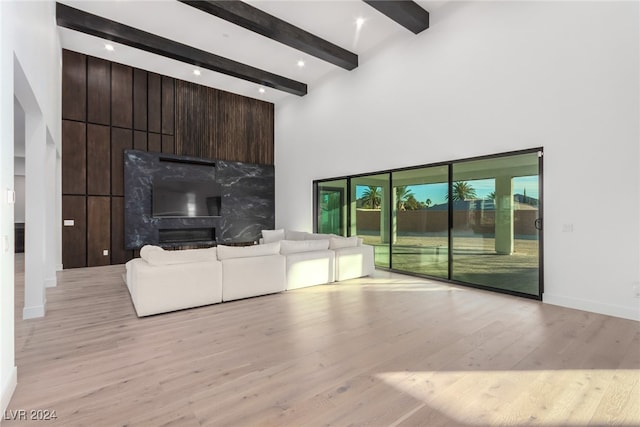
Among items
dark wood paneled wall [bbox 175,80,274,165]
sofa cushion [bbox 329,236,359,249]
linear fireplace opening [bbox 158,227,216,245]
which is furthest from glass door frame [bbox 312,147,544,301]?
linear fireplace opening [bbox 158,227,216,245]

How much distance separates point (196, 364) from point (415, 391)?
174 centimetres

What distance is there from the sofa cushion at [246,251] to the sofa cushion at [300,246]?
17 centimetres

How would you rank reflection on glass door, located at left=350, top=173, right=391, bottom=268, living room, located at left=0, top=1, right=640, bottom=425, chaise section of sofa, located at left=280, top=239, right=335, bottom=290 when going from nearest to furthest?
1. living room, located at left=0, top=1, right=640, bottom=425
2. chaise section of sofa, located at left=280, top=239, right=335, bottom=290
3. reflection on glass door, located at left=350, top=173, right=391, bottom=268

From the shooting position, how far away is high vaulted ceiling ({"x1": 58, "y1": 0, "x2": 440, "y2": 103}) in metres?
5.35

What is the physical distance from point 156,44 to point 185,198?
3.76 meters

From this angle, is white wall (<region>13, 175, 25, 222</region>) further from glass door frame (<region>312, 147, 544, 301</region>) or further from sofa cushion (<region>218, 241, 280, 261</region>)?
sofa cushion (<region>218, 241, 280, 261</region>)

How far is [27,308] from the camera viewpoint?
3592 mm

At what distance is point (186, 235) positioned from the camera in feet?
27.8

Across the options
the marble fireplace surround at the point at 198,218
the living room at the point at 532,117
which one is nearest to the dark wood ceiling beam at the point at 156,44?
the living room at the point at 532,117

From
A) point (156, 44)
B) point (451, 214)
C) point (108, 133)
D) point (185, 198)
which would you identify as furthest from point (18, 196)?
point (451, 214)

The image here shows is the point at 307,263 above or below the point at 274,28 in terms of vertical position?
below

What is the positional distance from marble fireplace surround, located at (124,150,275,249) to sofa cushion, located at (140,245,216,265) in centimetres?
441

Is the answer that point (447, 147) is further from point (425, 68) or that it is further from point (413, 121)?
point (425, 68)

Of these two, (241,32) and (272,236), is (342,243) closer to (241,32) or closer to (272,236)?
(272,236)
